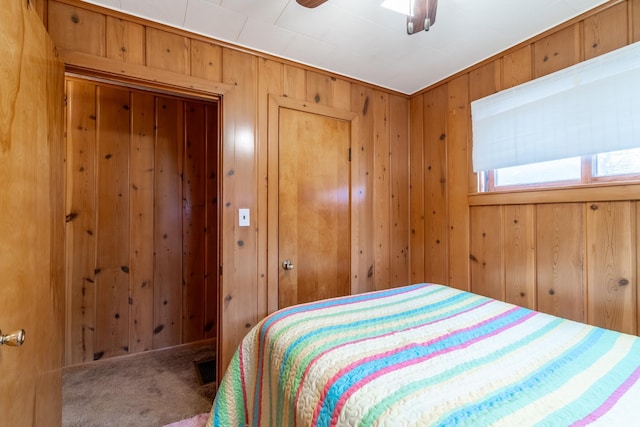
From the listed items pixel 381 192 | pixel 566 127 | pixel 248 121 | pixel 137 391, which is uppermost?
pixel 248 121

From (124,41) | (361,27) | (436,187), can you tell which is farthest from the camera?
(436,187)

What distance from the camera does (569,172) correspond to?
175cm

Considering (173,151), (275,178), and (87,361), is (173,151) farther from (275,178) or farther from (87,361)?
(87,361)

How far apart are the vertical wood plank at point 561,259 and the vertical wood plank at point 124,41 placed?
104 inches

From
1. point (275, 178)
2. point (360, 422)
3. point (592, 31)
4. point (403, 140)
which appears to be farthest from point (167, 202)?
point (592, 31)

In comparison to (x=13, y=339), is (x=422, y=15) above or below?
above

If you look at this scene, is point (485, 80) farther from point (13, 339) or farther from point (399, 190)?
point (13, 339)

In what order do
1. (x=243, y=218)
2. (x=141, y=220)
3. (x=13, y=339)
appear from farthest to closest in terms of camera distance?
(x=141, y=220), (x=243, y=218), (x=13, y=339)

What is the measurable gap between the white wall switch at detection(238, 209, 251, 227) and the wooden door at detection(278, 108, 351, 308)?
25 cm

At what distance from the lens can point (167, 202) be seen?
273 cm

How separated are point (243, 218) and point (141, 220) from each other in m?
1.30

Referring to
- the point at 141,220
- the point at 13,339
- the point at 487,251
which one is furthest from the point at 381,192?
the point at 13,339

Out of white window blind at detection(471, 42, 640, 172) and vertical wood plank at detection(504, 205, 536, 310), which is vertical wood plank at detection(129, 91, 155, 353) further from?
vertical wood plank at detection(504, 205, 536, 310)

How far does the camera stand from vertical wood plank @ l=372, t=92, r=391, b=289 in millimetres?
2555
